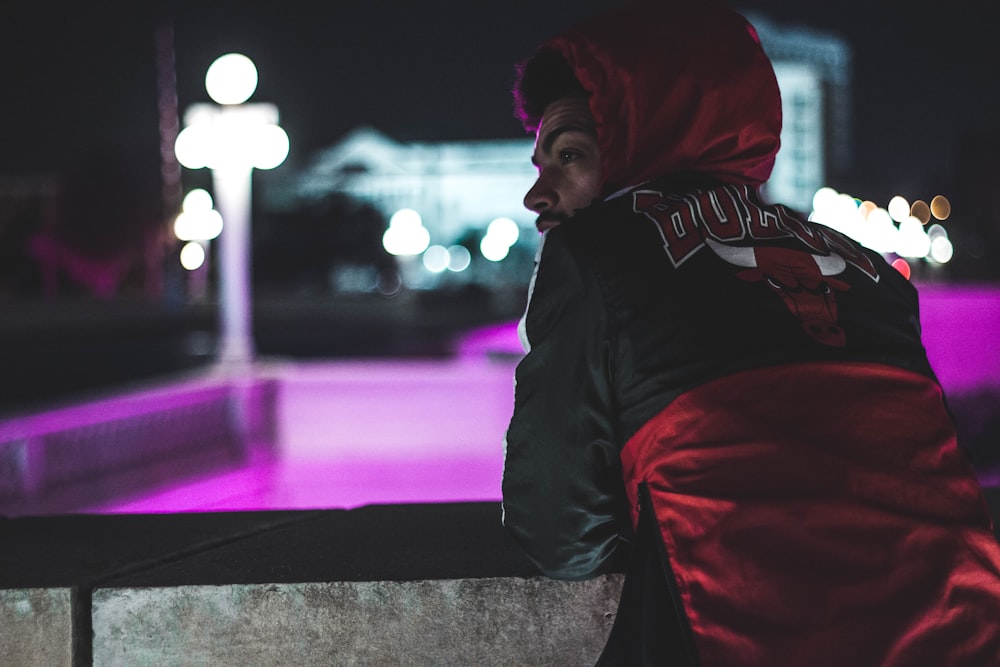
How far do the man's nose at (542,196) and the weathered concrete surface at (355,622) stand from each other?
665 millimetres

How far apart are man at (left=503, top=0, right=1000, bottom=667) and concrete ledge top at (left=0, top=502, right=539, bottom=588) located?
36 centimetres

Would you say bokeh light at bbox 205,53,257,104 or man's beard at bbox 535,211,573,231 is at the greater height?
→ bokeh light at bbox 205,53,257,104

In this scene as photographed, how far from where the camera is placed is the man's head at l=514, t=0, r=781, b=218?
5.47ft

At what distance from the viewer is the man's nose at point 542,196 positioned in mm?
1938

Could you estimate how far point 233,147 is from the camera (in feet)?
31.6

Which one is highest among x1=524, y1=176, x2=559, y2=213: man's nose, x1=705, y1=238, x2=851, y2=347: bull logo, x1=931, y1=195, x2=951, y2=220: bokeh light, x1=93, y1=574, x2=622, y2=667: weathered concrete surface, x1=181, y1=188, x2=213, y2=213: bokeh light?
x1=524, y1=176, x2=559, y2=213: man's nose

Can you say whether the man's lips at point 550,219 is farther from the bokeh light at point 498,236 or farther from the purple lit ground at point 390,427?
the bokeh light at point 498,236

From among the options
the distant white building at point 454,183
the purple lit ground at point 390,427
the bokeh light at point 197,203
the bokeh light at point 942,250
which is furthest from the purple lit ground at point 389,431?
the distant white building at point 454,183

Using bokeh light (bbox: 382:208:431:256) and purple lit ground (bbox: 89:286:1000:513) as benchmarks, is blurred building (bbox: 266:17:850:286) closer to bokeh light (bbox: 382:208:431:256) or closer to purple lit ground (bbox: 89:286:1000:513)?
bokeh light (bbox: 382:208:431:256)

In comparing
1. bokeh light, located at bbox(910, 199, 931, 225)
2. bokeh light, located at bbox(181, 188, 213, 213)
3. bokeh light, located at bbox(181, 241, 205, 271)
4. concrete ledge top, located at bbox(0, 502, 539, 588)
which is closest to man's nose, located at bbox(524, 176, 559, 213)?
concrete ledge top, located at bbox(0, 502, 539, 588)

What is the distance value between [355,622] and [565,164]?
2.93ft

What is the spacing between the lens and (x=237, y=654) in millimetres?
1934

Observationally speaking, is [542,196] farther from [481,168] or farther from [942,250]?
[481,168]

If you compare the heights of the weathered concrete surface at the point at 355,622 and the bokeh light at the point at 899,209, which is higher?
the weathered concrete surface at the point at 355,622
